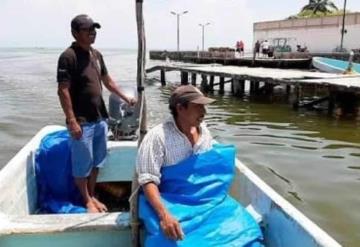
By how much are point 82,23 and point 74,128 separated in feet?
2.75

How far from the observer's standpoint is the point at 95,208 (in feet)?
13.9

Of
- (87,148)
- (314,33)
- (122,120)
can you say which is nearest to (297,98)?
(122,120)

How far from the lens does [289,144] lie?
11.0 m

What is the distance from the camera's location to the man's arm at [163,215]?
8.95 ft

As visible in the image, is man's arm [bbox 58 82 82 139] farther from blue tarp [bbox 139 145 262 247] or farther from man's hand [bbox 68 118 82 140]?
blue tarp [bbox 139 145 262 247]

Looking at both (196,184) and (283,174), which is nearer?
(196,184)

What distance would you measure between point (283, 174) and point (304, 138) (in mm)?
3648

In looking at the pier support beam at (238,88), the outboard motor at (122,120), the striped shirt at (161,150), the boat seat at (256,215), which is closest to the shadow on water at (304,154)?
the boat seat at (256,215)

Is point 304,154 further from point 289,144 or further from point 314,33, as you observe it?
point 314,33

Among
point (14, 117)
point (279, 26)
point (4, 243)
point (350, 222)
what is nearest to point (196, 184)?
point (4, 243)

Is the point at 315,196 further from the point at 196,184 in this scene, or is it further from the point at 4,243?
the point at 4,243

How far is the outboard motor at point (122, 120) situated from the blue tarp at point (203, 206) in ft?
9.53

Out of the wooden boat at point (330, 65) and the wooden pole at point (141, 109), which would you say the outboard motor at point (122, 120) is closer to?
the wooden pole at point (141, 109)

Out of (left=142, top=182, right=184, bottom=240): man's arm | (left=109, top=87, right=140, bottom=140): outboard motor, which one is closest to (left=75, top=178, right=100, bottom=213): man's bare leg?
(left=142, top=182, right=184, bottom=240): man's arm
